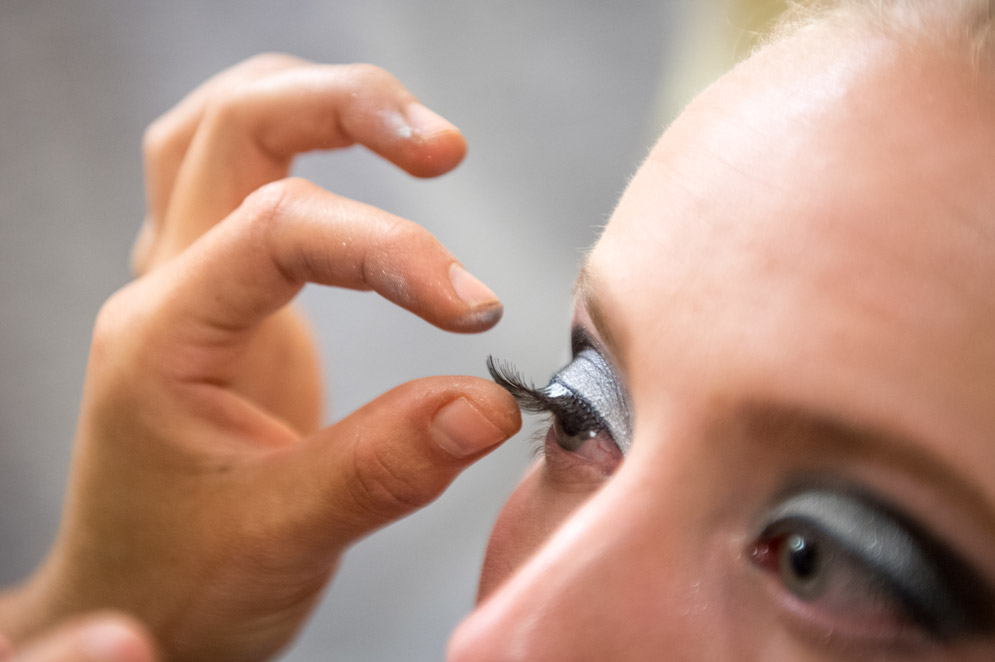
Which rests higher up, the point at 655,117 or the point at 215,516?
the point at 655,117

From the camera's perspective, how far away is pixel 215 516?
0.44m

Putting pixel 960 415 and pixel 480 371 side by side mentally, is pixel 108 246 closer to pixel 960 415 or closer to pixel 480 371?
pixel 480 371

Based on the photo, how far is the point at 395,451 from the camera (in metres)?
0.39

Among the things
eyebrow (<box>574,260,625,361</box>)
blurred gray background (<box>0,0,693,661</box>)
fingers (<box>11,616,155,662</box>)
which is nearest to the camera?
fingers (<box>11,616,155,662</box>)

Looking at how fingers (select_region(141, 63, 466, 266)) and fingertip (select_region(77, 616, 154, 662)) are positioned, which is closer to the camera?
fingertip (select_region(77, 616, 154, 662))

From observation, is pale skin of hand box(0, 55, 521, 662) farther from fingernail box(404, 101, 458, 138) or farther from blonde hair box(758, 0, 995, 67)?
blonde hair box(758, 0, 995, 67)

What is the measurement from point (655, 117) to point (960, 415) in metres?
0.52

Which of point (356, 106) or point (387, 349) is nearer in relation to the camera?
point (356, 106)

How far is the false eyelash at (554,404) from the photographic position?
418mm

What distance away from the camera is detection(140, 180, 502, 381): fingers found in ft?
1.20

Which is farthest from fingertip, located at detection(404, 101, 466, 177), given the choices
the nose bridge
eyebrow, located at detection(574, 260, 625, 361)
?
the nose bridge

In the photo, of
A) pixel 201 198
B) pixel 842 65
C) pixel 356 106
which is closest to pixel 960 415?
pixel 842 65

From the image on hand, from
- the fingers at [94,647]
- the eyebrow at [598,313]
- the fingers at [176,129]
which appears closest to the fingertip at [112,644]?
the fingers at [94,647]

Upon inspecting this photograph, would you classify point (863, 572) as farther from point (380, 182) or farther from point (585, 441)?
point (380, 182)
